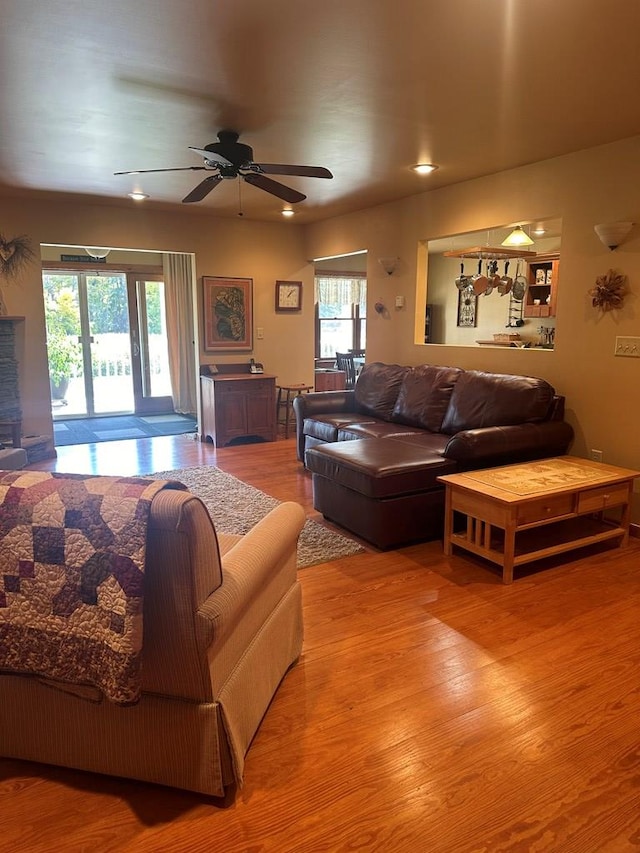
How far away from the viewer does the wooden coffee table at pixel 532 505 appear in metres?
3.07

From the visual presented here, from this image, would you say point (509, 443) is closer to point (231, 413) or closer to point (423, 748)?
point (423, 748)

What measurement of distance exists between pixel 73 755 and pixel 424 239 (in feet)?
15.7

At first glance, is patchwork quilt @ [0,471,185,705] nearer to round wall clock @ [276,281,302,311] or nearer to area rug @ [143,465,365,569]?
area rug @ [143,465,365,569]

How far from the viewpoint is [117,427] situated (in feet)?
25.1

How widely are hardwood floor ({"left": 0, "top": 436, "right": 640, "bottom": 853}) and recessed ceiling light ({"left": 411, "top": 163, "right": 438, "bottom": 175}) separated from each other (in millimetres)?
3005

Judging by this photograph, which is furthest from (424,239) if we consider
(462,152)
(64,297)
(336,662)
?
(64,297)

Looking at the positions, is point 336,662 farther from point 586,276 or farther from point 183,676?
point 586,276

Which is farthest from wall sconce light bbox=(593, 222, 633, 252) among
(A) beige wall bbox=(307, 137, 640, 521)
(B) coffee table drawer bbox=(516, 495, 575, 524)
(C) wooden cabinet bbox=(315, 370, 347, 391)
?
(C) wooden cabinet bbox=(315, 370, 347, 391)

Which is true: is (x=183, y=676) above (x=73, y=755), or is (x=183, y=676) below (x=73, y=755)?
above

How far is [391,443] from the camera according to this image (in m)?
4.03

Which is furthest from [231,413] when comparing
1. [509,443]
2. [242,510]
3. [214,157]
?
[509,443]

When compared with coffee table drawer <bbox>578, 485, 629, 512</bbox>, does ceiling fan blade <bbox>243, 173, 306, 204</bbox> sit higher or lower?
higher

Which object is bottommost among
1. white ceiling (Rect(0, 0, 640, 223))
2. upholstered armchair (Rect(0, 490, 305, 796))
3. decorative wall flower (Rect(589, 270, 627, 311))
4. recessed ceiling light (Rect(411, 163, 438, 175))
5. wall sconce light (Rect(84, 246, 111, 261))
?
upholstered armchair (Rect(0, 490, 305, 796))

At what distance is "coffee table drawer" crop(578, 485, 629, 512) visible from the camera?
130 inches
